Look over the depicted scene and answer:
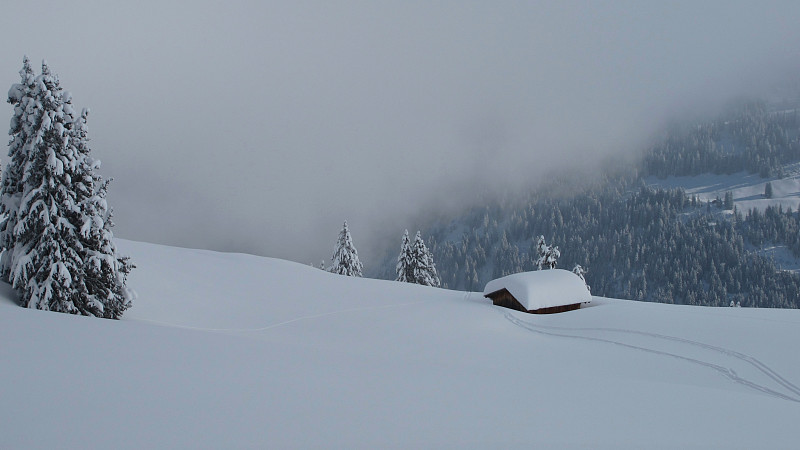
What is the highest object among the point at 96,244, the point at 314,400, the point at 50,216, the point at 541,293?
the point at 50,216

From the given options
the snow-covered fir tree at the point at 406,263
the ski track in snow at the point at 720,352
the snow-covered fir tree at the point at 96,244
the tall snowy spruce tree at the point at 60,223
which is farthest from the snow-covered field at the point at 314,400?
the snow-covered fir tree at the point at 406,263

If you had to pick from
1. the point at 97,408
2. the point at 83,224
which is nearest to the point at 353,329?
the point at 83,224

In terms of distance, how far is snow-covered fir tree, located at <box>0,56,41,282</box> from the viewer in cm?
1650

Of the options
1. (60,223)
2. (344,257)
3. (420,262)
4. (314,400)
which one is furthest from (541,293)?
(344,257)

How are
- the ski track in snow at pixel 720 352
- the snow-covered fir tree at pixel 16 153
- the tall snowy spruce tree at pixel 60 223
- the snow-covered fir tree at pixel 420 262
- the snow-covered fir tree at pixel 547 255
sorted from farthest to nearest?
the snow-covered fir tree at pixel 420 262 → the snow-covered fir tree at pixel 547 255 → the snow-covered fir tree at pixel 16 153 → the tall snowy spruce tree at pixel 60 223 → the ski track in snow at pixel 720 352

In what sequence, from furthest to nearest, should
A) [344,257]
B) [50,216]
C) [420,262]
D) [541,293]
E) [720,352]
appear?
[344,257], [420,262], [541,293], [720,352], [50,216]

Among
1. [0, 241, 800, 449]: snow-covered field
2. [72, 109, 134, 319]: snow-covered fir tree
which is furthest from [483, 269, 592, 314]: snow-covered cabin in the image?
[72, 109, 134, 319]: snow-covered fir tree

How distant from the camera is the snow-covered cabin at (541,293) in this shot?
105ft

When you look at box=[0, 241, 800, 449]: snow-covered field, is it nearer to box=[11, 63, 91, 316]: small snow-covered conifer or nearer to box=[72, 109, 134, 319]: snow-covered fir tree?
box=[11, 63, 91, 316]: small snow-covered conifer

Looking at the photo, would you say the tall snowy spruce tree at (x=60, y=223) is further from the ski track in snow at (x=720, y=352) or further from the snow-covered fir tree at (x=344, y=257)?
the snow-covered fir tree at (x=344, y=257)

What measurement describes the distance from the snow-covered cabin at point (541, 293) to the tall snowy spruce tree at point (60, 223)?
25.1m

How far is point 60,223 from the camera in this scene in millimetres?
16359

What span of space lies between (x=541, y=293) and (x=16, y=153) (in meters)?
30.7

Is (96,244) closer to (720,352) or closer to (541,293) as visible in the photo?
(720,352)
